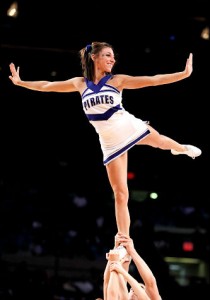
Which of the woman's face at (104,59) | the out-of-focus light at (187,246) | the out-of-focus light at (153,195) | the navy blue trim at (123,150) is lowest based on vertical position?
the navy blue trim at (123,150)

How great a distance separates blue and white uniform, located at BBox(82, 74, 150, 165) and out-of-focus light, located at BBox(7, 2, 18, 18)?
309 centimetres

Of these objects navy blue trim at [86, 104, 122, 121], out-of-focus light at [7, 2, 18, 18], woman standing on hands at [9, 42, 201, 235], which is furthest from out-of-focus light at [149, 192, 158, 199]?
navy blue trim at [86, 104, 122, 121]

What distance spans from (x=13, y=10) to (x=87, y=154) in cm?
291

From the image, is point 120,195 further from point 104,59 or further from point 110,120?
point 104,59

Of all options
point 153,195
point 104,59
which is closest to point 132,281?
point 104,59

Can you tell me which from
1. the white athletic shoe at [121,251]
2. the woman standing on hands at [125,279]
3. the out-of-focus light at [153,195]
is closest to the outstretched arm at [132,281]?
the woman standing on hands at [125,279]

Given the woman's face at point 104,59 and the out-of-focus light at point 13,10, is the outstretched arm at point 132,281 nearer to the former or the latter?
the woman's face at point 104,59

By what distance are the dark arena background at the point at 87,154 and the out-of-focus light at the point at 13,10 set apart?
2 cm

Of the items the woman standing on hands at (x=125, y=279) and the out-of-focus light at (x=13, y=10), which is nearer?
the woman standing on hands at (x=125, y=279)

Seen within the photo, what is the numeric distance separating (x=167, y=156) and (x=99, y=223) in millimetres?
1447

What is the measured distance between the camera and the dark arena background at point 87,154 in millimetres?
8016

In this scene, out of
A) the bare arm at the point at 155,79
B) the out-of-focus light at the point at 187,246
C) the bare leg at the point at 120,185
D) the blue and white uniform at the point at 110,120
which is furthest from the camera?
the out-of-focus light at the point at 187,246

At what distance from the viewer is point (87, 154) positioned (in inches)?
394

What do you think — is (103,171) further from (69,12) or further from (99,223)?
(69,12)
